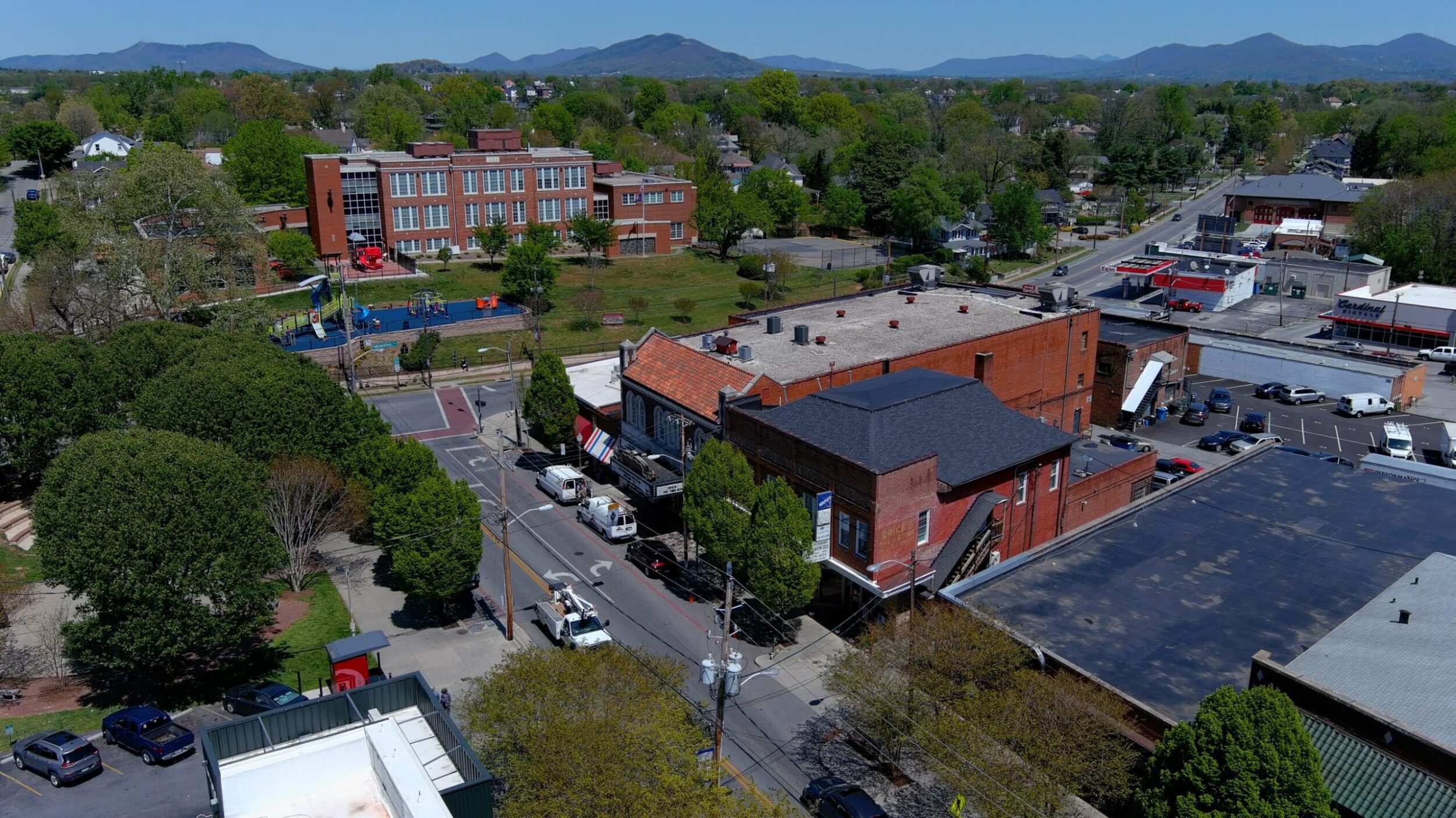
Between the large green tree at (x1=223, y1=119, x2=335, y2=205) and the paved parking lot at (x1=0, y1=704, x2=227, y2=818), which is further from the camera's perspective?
the large green tree at (x1=223, y1=119, x2=335, y2=205)

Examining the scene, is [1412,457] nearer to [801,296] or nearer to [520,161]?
[801,296]

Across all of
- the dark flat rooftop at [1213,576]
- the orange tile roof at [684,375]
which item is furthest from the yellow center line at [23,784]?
the dark flat rooftop at [1213,576]

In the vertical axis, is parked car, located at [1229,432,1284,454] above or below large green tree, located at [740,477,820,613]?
below

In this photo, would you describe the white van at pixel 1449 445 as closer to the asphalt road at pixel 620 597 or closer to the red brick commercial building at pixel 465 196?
the asphalt road at pixel 620 597

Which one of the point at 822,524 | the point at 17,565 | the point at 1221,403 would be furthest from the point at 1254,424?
the point at 17,565

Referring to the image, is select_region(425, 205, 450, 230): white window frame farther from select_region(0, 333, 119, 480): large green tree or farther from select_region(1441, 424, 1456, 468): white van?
select_region(1441, 424, 1456, 468): white van

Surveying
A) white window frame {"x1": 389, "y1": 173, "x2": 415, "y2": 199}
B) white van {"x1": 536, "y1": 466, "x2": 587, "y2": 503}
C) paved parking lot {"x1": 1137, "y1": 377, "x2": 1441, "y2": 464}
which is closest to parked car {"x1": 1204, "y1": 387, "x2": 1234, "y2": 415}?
paved parking lot {"x1": 1137, "y1": 377, "x2": 1441, "y2": 464}

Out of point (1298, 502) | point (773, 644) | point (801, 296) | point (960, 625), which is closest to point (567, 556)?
point (773, 644)
